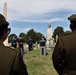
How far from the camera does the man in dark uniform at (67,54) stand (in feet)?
15.6

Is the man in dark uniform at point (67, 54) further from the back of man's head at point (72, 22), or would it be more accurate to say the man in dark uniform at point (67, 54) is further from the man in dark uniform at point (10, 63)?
the man in dark uniform at point (10, 63)

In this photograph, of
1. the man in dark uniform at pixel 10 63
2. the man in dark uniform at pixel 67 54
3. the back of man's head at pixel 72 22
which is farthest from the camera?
the back of man's head at pixel 72 22

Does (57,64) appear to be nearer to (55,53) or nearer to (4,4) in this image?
(55,53)

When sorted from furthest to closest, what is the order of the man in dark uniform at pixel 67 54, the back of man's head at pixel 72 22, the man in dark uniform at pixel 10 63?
the back of man's head at pixel 72 22, the man in dark uniform at pixel 67 54, the man in dark uniform at pixel 10 63

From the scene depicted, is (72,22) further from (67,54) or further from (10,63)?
(10,63)

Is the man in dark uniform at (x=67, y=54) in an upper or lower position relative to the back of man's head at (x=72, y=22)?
lower

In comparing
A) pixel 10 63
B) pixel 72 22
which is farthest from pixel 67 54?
pixel 10 63

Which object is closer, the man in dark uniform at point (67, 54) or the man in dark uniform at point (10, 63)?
the man in dark uniform at point (10, 63)

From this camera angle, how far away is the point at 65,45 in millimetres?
4793

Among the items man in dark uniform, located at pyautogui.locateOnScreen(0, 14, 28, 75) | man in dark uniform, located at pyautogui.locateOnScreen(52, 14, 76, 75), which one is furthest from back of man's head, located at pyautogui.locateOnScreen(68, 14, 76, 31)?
man in dark uniform, located at pyautogui.locateOnScreen(0, 14, 28, 75)

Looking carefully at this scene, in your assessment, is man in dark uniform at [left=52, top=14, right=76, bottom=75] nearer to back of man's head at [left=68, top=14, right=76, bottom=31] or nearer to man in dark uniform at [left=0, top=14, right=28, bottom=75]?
back of man's head at [left=68, top=14, right=76, bottom=31]

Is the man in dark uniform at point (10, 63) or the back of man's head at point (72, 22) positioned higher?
the back of man's head at point (72, 22)

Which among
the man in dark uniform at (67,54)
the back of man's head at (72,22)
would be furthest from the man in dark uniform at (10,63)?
the back of man's head at (72,22)

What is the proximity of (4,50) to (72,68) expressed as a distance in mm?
1619
